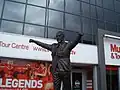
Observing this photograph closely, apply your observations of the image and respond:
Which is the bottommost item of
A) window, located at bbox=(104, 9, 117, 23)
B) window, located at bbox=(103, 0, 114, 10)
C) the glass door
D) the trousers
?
the glass door

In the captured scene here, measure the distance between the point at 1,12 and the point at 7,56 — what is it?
8.17 ft

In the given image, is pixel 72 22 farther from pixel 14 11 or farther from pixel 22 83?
pixel 22 83

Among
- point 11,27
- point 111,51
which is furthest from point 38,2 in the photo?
point 111,51

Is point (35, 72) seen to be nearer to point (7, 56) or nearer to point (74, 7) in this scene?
point (7, 56)

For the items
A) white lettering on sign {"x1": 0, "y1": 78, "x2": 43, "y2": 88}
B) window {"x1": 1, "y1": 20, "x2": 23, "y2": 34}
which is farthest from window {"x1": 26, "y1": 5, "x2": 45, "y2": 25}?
white lettering on sign {"x1": 0, "y1": 78, "x2": 43, "y2": 88}

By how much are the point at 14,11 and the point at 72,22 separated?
3.84m

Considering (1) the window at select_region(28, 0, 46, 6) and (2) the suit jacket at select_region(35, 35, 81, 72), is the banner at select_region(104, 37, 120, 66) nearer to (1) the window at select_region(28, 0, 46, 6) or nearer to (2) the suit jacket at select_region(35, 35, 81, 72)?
(1) the window at select_region(28, 0, 46, 6)

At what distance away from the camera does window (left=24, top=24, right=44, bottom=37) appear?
10.4 meters

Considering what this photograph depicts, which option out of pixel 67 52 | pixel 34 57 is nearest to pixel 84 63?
pixel 34 57

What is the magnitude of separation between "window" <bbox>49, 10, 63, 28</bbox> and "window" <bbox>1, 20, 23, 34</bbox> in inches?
78.4

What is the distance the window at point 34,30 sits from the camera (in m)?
10.4

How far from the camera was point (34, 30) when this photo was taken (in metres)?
10.6

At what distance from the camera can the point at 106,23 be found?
13438 millimetres

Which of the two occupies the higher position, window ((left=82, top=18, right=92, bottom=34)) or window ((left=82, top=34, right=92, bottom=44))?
window ((left=82, top=18, right=92, bottom=34))
